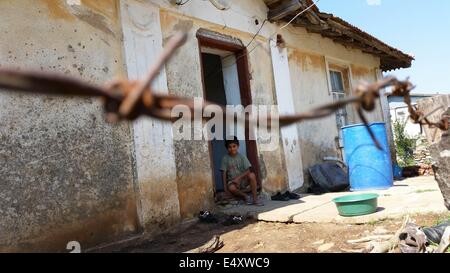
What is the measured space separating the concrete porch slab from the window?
307cm

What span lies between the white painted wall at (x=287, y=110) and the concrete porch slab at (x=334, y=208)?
0.95 meters

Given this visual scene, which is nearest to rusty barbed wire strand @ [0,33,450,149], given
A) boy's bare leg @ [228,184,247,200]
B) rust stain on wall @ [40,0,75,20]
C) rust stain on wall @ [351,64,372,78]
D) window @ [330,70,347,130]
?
rust stain on wall @ [40,0,75,20]

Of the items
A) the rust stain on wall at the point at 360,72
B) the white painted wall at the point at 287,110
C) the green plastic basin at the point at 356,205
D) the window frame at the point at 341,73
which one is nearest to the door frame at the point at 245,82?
the white painted wall at the point at 287,110

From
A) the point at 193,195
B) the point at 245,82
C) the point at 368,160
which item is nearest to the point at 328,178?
the point at 368,160

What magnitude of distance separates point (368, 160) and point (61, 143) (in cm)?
448

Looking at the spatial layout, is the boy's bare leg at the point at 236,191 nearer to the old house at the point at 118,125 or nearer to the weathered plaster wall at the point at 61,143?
the old house at the point at 118,125

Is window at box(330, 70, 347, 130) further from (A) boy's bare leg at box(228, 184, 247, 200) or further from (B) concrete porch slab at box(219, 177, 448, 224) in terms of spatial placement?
(A) boy's bare leg at box(228, 184, 247, 200)

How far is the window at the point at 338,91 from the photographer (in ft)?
29.0

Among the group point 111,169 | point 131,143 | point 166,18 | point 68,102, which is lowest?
point 111,169

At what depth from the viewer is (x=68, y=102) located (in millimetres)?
4000

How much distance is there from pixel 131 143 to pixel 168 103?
12.8ft

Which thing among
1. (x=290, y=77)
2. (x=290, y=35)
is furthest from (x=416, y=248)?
(x=290, y=35)

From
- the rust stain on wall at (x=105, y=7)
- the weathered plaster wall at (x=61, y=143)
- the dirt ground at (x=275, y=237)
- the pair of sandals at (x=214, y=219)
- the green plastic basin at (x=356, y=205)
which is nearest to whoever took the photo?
the weathered plaster wall at (x=61, y=143)

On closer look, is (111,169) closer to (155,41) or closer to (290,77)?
(155,41)
